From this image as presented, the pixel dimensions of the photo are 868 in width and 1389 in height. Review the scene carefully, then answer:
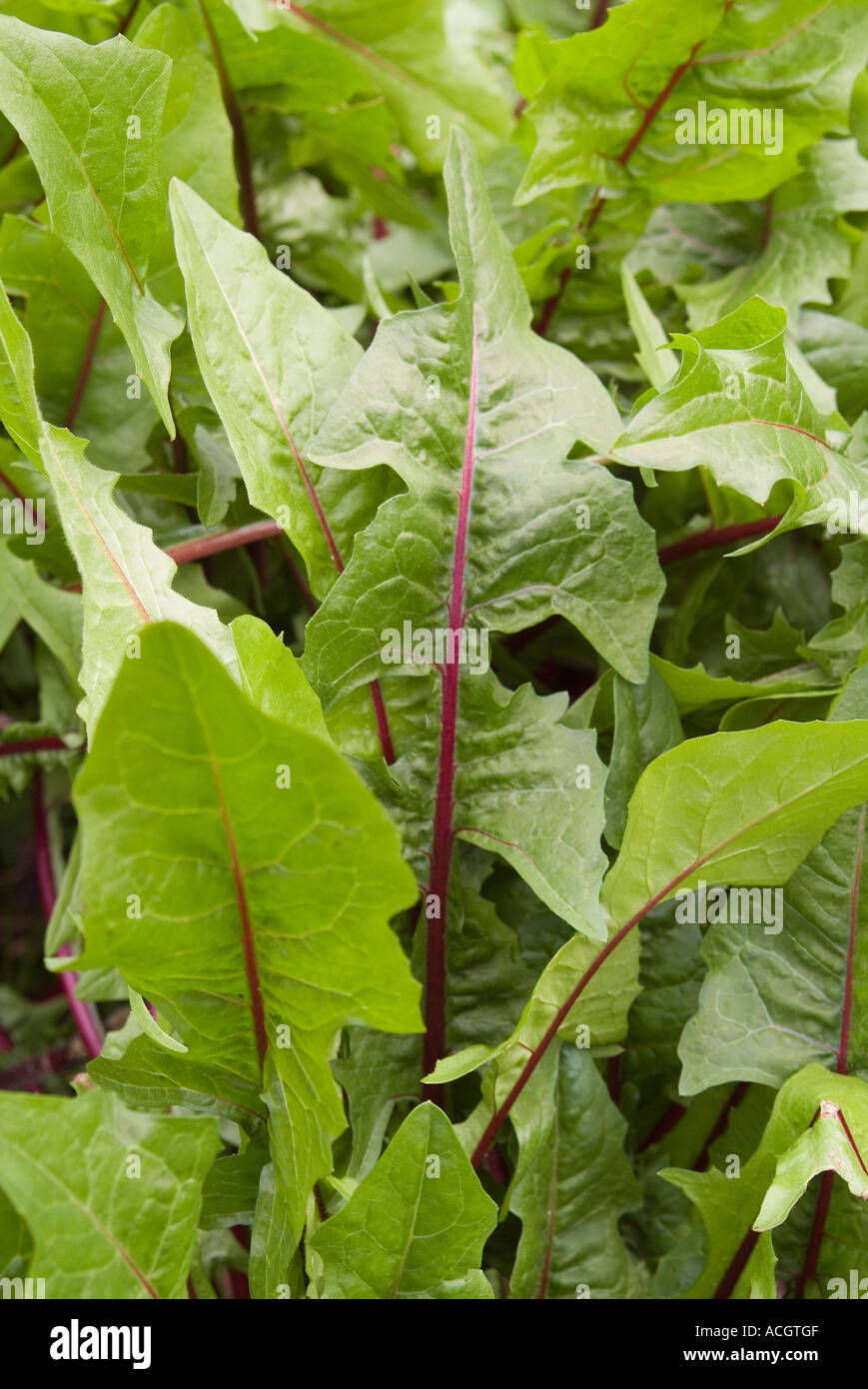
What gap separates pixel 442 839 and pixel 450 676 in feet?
0.18

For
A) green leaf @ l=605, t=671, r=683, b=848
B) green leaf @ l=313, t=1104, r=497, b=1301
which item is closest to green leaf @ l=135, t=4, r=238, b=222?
green leaf @ l=605, t=671, r=683, b=848

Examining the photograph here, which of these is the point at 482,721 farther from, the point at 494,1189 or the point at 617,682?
the point at 494,1189

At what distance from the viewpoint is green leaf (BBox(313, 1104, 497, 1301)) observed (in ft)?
1.00

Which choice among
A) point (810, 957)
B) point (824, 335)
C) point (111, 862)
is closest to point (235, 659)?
point (111, 862)

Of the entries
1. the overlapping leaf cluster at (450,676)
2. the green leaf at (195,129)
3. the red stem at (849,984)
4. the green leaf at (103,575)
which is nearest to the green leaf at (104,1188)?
the overlapping leaf cluster at (450,676)

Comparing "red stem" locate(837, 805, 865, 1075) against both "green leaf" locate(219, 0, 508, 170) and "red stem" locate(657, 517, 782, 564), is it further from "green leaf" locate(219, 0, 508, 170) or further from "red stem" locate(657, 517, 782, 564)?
"green leaf" locate(219, 0, 508, 170)

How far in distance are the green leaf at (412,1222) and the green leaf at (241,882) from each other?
0.05 ft

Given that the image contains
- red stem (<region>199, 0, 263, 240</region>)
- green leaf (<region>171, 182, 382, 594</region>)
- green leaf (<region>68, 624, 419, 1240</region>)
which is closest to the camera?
green leaf (<region>68, 624, 419, 1240</region>)

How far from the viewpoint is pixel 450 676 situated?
1.26 ft

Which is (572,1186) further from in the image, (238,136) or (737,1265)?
(238,136)

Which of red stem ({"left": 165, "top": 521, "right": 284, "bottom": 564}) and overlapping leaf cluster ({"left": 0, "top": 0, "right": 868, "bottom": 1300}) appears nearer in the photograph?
overlapping leaf cluster ({"left": 0, "top": 0, "right": 868, "bottom": 1300})

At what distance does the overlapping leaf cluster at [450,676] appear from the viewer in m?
0.30

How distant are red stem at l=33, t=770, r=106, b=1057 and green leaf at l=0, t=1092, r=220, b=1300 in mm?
219

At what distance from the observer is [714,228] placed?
1.73 ft
